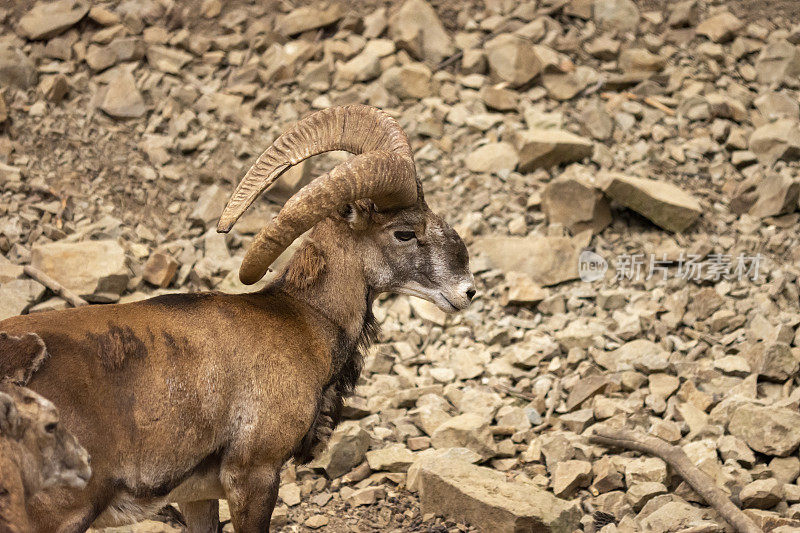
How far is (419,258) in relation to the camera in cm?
648

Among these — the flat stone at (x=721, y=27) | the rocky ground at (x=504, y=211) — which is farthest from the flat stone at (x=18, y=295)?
the flat stone at (x=721, y=27)

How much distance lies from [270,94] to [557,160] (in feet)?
14.6

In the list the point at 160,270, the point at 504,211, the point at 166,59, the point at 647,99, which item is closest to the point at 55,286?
the point at 160,270

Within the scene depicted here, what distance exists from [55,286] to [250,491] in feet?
14.8

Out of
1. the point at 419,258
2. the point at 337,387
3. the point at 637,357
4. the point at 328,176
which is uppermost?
the point at 328,176

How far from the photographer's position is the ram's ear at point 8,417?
4.23 metres

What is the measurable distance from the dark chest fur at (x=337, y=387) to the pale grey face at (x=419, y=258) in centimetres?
35

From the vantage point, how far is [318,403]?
5941mm

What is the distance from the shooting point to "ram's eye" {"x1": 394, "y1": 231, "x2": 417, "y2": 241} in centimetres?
641

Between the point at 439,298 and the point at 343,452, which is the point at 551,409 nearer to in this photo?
the point at 343,452

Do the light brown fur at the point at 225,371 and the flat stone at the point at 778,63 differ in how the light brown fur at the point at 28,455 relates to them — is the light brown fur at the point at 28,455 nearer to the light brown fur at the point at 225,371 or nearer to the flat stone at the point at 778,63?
the light brown fur at the point at 225,371

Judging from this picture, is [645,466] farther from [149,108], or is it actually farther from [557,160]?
[149,108]

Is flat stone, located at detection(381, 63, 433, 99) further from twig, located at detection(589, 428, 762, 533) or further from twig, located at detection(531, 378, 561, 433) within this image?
twig, located at detection(589, 428, 762, 533)

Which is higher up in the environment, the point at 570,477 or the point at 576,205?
the point at 576,205
